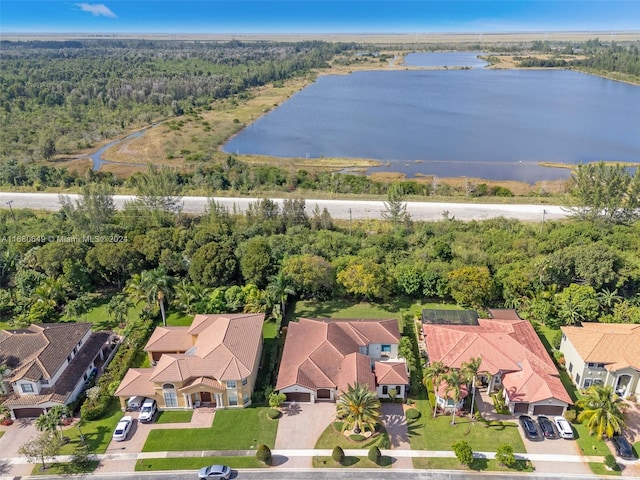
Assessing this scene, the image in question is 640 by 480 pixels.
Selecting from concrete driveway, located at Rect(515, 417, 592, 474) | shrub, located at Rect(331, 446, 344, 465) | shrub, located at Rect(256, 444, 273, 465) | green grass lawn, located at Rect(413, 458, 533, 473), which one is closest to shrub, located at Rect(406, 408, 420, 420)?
green grass lawn, located at Rect(413, 458, 533, 473)

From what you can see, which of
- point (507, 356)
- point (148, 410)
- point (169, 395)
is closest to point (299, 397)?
point (169, 395)

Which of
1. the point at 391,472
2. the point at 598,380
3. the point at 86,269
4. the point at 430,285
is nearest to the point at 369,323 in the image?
the point at 430,285

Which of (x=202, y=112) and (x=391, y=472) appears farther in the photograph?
(x=202, y=112)

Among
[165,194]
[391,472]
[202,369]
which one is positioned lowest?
[391,472]

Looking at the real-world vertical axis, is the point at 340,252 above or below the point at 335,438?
above

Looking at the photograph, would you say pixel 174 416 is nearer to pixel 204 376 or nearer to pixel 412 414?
pixel 204 376

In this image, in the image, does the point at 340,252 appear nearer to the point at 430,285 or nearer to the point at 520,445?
the point at 430,285

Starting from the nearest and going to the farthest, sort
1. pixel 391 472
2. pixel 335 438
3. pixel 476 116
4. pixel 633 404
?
pixel 391 472 < pixel 335 438 < pixel 633 404 < pixel 476 116
